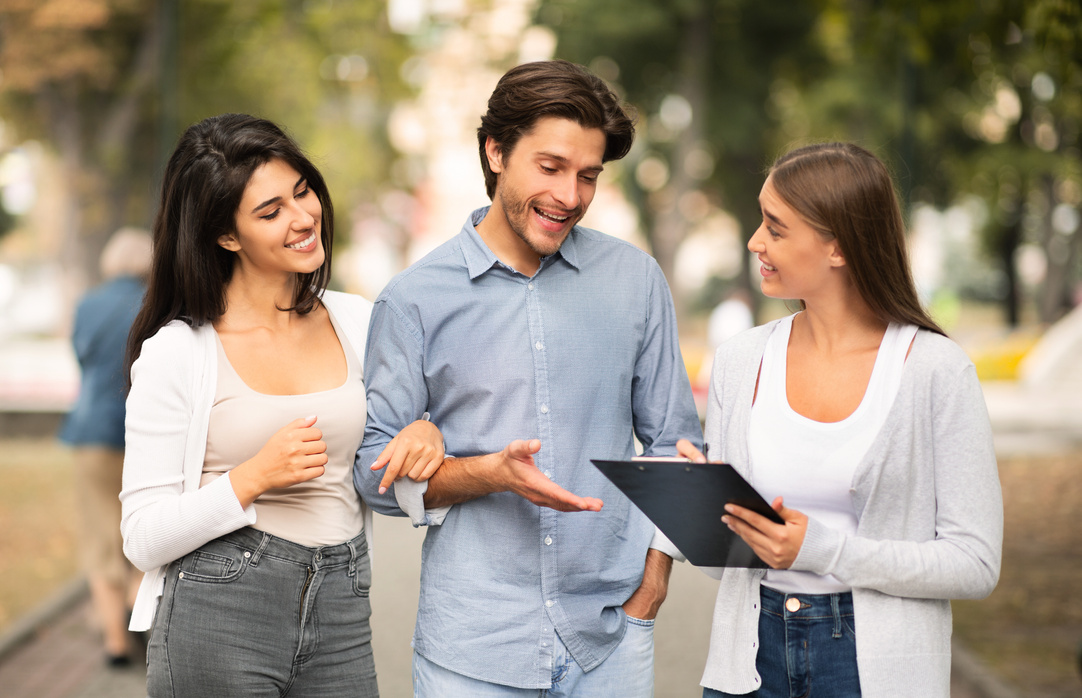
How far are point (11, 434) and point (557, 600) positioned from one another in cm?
1433

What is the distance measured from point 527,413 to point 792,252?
76 centimetres

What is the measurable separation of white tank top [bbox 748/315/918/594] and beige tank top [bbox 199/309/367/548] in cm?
103

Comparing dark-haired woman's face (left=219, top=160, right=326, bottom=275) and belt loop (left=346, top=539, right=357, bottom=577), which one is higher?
dark-haired woman's face (left=219, top=160, right=326, bottom=275)

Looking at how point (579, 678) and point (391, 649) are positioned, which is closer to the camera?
point (579, 678)

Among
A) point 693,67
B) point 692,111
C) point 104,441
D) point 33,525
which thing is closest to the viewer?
point 104,441

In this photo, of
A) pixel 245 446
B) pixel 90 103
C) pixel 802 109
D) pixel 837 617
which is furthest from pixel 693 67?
pixel 837 617

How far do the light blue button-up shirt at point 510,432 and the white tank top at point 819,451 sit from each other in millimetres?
409

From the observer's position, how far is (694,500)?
7.46 ft

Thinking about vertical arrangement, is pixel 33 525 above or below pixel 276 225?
below

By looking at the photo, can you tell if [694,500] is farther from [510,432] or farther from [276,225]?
[276,225]

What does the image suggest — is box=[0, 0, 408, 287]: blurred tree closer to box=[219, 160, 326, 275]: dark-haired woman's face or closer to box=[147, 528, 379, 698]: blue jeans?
box=[219, 160, 326, 275]: dark-haired woman's face

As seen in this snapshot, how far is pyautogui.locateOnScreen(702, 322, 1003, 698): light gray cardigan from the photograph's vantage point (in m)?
2.34

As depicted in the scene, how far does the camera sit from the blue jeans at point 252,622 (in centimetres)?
261

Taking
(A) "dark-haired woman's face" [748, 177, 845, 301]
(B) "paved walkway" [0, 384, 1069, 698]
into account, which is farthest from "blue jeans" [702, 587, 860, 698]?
(B) "paved walkway" [0, 384, 1069, 698]
